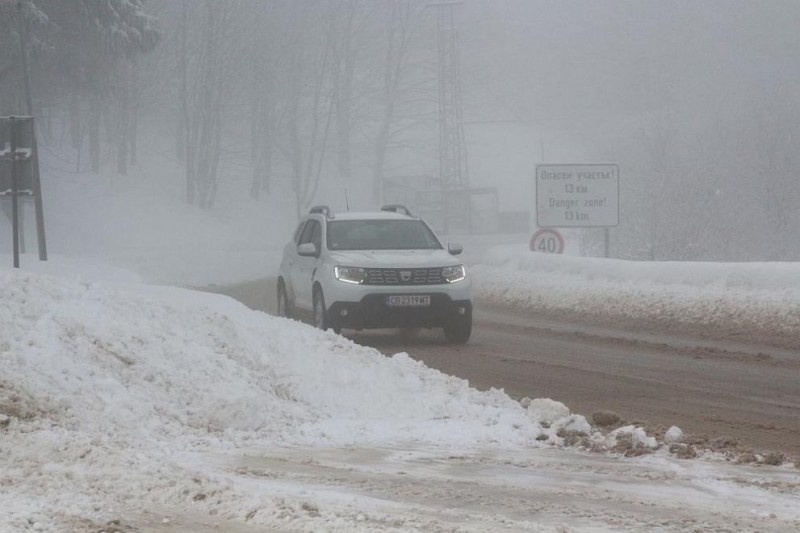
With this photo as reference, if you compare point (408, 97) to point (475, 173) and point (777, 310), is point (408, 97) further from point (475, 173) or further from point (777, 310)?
point (777, 310)

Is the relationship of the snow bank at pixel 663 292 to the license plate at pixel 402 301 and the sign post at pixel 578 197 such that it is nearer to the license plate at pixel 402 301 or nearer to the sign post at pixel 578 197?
the sign post at pixel 578 197

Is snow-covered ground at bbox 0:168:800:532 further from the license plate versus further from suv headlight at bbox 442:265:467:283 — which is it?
suv headlight at bbox 442:265:467:283

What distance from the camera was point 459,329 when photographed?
1656 cm

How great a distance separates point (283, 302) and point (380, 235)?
2.73 metres

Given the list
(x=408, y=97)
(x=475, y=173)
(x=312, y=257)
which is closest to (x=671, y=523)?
(x=312, y=257)

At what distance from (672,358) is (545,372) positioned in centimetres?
231

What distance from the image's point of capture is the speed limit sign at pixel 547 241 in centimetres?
2895

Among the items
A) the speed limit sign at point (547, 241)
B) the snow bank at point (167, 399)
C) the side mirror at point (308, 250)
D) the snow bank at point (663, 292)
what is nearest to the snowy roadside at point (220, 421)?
the snow bank at point (167, 399)

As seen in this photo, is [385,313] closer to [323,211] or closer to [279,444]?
[323,211]

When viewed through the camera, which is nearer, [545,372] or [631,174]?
[545,372]

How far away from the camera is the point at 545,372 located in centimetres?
1353

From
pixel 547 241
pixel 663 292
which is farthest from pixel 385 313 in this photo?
pixel 547 241

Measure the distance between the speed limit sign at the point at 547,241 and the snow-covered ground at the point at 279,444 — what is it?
16.3 metres

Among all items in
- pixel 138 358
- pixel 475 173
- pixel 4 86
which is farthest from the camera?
pixel 475 173
